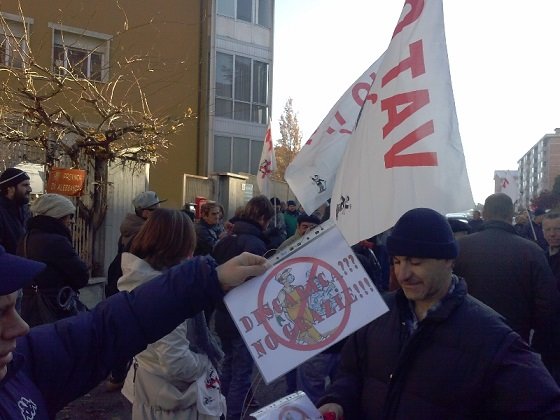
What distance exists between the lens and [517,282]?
15.1ft

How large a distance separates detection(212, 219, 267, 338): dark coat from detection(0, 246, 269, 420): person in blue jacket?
138 inches

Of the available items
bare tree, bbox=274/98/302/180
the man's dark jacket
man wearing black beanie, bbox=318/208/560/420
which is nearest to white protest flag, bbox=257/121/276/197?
the man's dark jacket

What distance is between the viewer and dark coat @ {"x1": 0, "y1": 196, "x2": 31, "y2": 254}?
6410mm

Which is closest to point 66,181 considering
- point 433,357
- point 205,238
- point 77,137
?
point 77,137

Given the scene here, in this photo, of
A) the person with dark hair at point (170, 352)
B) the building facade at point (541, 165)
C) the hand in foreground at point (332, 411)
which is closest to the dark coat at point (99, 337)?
the hand in foreground at point (332, 411)

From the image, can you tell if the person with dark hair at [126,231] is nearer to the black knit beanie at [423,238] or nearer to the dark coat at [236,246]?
the dark coat at [236,246]

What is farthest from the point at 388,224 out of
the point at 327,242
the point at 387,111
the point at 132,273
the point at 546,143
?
the point at 546,143

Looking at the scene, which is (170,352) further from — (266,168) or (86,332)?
(266,168)

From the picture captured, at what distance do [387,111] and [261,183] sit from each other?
8.51 meters

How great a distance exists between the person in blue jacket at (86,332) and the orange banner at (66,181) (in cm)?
746

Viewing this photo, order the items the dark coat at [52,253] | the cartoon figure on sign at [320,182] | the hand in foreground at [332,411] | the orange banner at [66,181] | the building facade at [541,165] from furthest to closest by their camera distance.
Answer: the building facade at [541,165] < the orange banner at [66,181] < the cartoon figure on sign at [320,182] < the dark coat at [52,253] < the hand in foreground at [332,411]

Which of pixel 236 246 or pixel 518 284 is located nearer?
pixel 518 284

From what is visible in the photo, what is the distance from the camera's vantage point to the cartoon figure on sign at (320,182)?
6.30 meters

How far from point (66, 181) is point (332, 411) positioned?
24.6 feet
